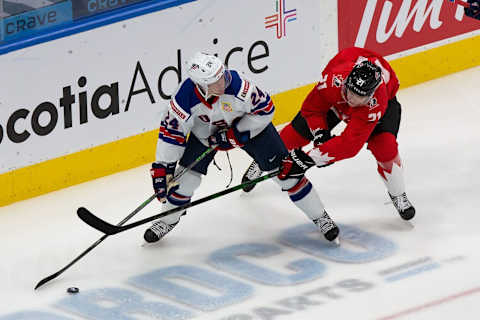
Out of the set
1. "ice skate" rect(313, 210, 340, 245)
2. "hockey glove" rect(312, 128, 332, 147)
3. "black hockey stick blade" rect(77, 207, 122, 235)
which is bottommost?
"ice skate" rect(313, 210, 340, 245)

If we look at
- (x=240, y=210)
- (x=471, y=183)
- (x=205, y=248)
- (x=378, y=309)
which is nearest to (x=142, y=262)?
(x=205, y=248)

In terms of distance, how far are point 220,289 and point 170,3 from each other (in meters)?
1.90

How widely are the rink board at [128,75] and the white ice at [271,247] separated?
17 cm

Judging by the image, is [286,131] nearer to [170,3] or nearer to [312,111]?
[312,111]

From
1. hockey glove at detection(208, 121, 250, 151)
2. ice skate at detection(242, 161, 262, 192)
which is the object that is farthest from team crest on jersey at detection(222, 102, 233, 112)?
ice skate at detection(242, 161, 262, 192)

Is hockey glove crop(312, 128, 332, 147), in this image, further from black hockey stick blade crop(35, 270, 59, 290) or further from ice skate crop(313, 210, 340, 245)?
black hockey stick blade crop(35, 270, 59, 290)

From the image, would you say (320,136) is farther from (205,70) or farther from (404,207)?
(205,70)

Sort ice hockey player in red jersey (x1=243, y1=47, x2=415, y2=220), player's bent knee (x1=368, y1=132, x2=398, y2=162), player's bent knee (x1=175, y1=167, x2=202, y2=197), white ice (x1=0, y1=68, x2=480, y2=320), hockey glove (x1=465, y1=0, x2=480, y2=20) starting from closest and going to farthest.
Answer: white ice (x1=0, y1=68, x2=480, y2=320) < ice hockey player in red jersey (x1=243, y1=47, x2=415, y2=220) < player's bent knee (x1=175, y1=167, x2=202, y2=197) < player's bent knee (x1=368, y1=132, x2=398, y2=162) < hockey glove (x1=465, y1=0, x2=480, y2=20)

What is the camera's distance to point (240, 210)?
22.8ft

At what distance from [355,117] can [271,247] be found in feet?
2.79

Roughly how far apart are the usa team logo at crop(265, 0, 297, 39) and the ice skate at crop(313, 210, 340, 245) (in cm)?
162

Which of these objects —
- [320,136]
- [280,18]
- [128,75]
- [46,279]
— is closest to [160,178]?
[46,279]

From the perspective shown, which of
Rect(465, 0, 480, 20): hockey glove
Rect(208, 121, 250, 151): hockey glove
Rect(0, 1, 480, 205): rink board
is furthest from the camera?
Rect(465, 0, 480, 20): hockey glove

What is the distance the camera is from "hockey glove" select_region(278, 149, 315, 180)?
6.11 meters
